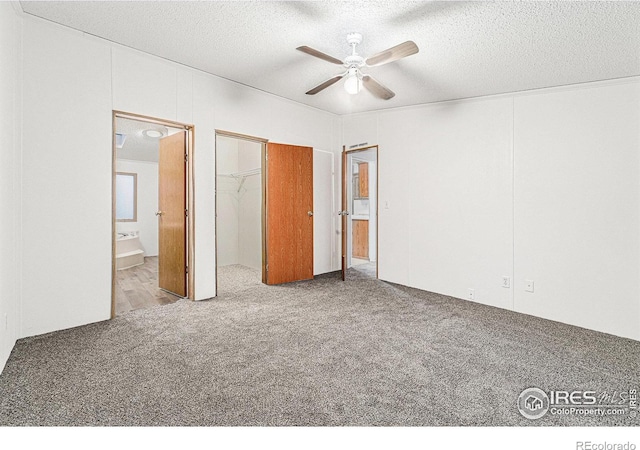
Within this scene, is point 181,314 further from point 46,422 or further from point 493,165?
point 493,165

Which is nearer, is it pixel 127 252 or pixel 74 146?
pixel 74 146

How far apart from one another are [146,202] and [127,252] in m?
1.86

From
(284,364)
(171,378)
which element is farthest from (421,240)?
(171,378)

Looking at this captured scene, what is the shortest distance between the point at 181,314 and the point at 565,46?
410 cm

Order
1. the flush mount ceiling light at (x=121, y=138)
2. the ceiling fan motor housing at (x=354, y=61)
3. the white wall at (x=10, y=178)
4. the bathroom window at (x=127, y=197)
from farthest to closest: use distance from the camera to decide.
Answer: the bathroom window at (x=127, y=197) < the flush mount ceiling light at (x=121, y=138) < the ceiling fan motor housing at (x=354, y=61) < the white wall at (x=10, y=178)

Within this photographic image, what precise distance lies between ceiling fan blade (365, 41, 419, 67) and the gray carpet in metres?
2.16

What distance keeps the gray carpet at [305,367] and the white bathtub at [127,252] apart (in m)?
3.17

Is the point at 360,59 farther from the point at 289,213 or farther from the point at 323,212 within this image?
the point at 323,212

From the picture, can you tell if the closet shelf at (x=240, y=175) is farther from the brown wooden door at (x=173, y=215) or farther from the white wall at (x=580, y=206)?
the white wall at (x=580, y=206)

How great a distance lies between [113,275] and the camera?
2.97 metres

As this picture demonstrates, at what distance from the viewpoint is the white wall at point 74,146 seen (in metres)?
2.50

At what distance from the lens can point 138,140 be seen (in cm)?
588

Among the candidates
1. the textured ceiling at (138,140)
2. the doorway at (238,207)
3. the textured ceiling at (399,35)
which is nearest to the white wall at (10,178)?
the textured ceiling at (399,35)

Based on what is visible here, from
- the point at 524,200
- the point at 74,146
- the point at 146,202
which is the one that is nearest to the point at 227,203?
the point at 146,202
